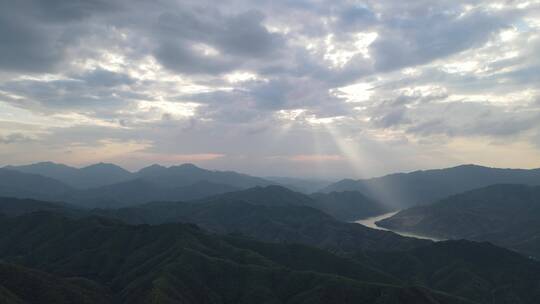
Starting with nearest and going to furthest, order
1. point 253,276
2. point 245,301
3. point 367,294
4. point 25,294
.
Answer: point 25,294, point 367,294, point 245,301, point 253,276

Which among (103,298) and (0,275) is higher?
(0,275)

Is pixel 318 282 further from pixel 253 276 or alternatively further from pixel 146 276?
pixel 146 276

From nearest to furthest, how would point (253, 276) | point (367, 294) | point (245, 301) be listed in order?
point (367, 294), point (245, 301), point (253, 276)

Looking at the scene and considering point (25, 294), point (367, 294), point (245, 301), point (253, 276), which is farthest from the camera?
point (253, 276)

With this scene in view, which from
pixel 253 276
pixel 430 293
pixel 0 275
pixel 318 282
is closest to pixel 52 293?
pixel 0 275

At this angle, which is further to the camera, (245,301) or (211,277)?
(211,277)

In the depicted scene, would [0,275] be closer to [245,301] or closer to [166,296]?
[166,296]

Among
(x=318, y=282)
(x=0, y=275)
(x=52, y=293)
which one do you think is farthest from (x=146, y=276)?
(x=318, y=282)

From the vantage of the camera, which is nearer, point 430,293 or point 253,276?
point 430,293

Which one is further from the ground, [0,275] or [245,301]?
[0,275]
